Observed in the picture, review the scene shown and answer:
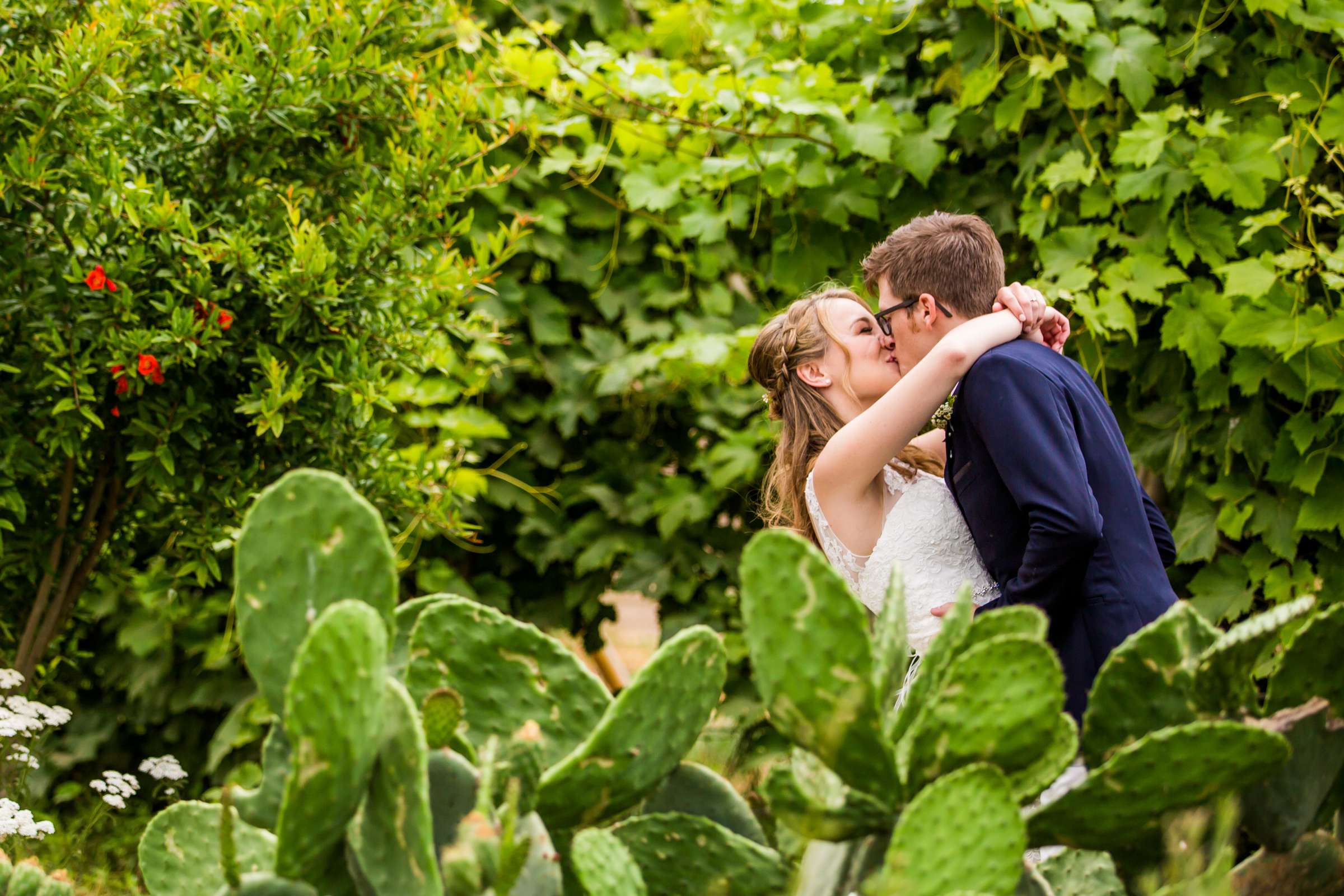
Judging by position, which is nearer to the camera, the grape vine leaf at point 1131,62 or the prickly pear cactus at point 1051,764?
the prickly pear cactus at point 1051,764

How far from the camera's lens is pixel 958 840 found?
994 mm

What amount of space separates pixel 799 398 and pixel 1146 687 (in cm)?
180

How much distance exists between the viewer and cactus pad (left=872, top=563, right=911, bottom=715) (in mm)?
1114

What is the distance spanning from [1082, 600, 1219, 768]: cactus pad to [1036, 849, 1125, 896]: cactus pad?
217 millimetres

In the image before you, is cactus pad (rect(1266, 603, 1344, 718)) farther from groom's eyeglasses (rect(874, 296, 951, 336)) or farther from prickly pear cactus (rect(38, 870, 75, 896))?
groom's eyeglasses (rect(874, 296, 951, 336))

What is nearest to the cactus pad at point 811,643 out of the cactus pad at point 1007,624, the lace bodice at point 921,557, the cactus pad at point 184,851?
the cactus pad at point 1007,624

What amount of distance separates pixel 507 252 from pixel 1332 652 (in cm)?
257

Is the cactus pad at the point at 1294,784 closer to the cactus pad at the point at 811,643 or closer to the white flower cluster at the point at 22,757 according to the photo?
the cactus pad at the point at 811,643

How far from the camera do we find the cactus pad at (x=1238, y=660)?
42.8 inches

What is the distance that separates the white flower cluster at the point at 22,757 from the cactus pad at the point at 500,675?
229 centimetres

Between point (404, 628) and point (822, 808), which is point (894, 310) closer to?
point (404, 628)

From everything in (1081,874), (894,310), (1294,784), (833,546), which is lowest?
(833,546)

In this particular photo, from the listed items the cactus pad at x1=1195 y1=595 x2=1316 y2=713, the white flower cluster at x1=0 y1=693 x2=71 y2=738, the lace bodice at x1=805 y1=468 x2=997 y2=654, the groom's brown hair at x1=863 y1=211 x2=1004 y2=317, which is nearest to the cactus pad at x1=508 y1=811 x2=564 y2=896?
the cactus pad at x1=1195 y1=595 x2=1316 y2=713

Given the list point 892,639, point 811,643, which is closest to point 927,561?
point 892,639
